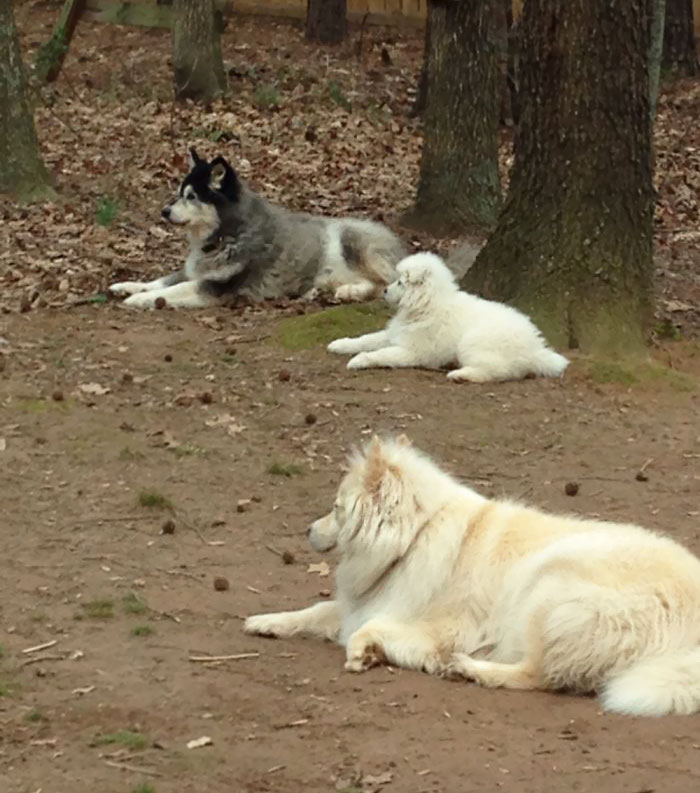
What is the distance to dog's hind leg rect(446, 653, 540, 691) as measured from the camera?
521cm

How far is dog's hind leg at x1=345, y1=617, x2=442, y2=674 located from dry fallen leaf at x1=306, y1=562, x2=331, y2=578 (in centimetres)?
128

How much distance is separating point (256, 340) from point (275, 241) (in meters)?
1.89

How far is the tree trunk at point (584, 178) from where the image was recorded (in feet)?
31.0

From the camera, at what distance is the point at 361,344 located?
9938mm

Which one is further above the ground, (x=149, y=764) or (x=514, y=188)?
(x=514, y=188)

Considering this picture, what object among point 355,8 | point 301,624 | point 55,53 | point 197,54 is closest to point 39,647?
point 301,624

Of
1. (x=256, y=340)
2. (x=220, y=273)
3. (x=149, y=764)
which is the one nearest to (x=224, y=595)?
(x=149, y=764)

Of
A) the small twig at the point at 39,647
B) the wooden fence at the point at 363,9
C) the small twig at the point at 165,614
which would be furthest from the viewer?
the wooden fence at the point at 363,9


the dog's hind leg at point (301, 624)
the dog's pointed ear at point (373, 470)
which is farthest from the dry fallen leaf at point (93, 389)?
the dog's pointed ear at point (373, 470)

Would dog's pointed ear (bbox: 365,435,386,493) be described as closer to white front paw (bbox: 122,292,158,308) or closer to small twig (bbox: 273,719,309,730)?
small twig (bbox: 273,719,309,730)

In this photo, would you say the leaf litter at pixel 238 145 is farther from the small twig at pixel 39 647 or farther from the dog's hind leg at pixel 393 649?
the dog's hind leg at pixel 393 649

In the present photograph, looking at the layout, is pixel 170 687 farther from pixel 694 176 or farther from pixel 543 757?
pixel 694 176

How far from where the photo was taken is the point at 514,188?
9.98 meters

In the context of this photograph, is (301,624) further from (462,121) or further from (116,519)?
(462,121)
